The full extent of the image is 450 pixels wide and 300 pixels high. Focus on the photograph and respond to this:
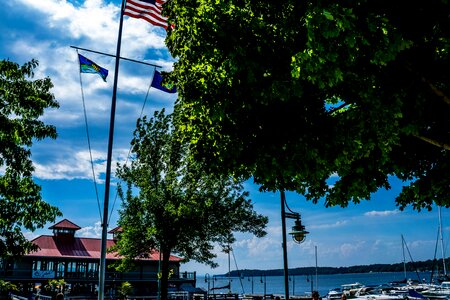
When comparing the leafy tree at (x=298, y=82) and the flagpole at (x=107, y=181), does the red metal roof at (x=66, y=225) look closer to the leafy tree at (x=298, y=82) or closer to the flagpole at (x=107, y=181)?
the flagpole at (x=107, y=181)

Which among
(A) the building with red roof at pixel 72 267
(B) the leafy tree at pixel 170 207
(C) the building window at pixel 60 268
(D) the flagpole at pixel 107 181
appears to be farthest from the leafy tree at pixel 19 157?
(C) the building window at pixel 60 268

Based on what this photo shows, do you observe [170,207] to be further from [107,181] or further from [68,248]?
[68,248]

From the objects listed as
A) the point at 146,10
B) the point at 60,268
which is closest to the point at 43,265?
the point at 60,268

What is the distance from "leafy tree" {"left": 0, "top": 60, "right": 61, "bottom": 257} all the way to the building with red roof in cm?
3503

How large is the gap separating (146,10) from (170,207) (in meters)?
14.3

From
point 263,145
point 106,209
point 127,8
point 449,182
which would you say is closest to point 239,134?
point 263,145

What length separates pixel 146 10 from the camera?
54.1 feet

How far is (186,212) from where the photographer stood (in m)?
27.3

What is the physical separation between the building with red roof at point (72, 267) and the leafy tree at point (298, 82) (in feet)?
127

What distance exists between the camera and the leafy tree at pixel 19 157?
39.3ft

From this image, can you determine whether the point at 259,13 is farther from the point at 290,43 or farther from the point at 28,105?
the point at 28,105

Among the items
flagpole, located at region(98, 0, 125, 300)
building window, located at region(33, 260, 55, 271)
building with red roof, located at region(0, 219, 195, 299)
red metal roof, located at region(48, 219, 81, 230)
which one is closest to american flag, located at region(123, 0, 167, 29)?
flagpole, located at region(98, 0, 125, 300)

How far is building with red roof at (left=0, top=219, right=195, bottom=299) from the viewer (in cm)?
4609

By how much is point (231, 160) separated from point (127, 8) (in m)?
8.96
